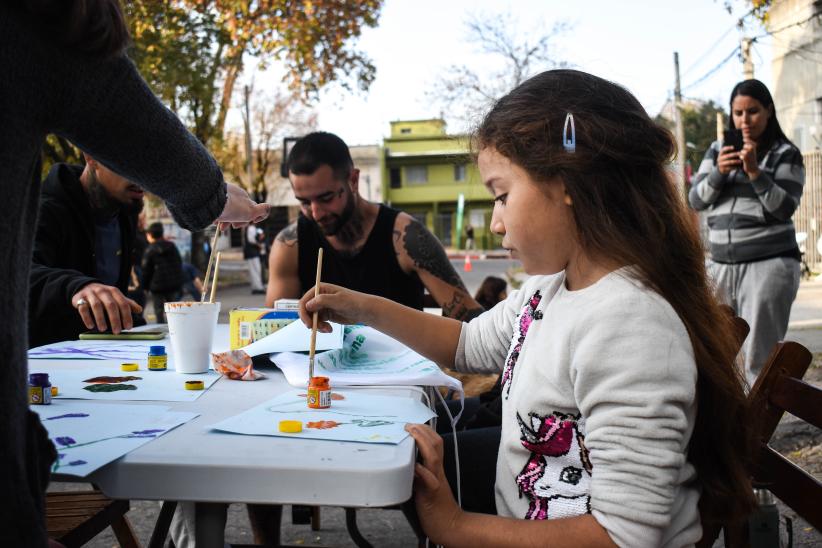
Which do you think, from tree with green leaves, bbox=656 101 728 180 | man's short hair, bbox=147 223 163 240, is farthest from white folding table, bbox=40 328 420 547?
tree with green leaves, bbox=656 101 728 180

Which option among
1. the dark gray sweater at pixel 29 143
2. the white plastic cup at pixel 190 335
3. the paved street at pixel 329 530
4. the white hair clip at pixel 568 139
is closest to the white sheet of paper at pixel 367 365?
the white plastic cup at pixel 190 335

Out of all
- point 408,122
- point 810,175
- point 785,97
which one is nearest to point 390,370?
point 810,175

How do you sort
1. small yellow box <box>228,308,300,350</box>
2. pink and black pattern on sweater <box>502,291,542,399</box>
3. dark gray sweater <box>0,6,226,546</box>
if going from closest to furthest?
1. dark gray sweater <box>0,6,226,546</box>
2. pink and black pattern on sweater <box>502,291,542,399</box>
3. small yellow box <box>228,308,300,350</box>

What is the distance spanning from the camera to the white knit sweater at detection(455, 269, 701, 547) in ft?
3.98

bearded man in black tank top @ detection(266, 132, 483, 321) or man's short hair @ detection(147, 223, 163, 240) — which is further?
man's short hair @ detection(147, 223, 163, 240)

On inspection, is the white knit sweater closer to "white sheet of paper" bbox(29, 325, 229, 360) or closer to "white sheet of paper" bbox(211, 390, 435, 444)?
"white sheet of paper" bbox(211, 390, 435, 444)

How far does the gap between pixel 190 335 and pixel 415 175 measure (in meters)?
42.5

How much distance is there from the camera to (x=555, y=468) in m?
1.39

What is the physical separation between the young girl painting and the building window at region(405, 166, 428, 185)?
4254 centimetres

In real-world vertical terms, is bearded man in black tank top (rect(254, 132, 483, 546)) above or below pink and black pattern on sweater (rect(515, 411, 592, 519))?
above

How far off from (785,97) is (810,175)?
3992 mm

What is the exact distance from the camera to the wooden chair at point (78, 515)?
5.73 ft

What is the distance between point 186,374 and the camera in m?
1.89

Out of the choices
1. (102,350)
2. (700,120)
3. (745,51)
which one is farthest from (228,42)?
(700,120)
